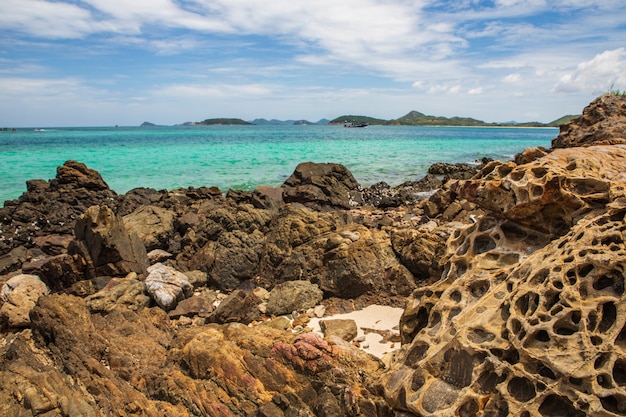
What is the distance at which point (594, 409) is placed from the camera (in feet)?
9.61

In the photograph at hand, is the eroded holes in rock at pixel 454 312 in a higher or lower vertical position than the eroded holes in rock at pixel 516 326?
lower

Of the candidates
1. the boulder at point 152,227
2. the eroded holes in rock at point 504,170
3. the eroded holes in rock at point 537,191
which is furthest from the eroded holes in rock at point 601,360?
the boulder at point 152,227

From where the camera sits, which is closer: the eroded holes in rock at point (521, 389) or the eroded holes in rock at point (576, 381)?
the eroded holes in rock at point (576, 381)

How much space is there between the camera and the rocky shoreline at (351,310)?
344 centimetres

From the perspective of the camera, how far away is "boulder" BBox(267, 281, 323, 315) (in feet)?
25.5

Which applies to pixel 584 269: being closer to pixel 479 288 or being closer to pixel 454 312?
pixel 479 288

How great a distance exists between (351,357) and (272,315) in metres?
3.22

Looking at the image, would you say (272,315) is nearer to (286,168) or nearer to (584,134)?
(584,134)

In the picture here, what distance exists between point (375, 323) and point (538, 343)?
3909 millimetres

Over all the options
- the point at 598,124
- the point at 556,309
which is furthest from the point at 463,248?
the point at 598,124

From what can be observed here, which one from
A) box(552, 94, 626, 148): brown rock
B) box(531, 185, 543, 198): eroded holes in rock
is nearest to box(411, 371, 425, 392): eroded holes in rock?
box(531, 185, 543, 198): eroded holes in rock

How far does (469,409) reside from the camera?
3475mm

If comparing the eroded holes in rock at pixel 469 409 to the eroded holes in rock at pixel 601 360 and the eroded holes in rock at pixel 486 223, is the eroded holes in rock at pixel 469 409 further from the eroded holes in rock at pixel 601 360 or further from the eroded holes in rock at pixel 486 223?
the eroded holes in rock at pixel 486 223

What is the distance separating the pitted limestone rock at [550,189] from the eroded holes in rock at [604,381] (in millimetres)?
1946
